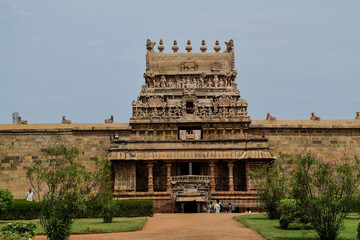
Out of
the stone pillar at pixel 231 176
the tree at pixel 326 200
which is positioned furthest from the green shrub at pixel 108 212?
the stone pillar at pixel 231 176

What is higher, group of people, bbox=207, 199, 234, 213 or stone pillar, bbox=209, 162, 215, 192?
stone pillar, bbox=209, 162, 215, 192

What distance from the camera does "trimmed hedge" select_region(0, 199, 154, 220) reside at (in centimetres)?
2930

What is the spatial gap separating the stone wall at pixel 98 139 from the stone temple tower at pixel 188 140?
179cm

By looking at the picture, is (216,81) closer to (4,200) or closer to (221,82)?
(221,82)

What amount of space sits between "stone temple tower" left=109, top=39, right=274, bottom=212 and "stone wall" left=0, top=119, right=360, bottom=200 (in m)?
1.79

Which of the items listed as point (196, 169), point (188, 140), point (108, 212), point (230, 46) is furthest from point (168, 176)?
point (230, 46)

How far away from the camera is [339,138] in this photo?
3991cm

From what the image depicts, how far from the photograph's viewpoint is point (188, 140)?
37438mm

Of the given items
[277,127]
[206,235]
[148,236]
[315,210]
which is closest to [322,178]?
[315,210]

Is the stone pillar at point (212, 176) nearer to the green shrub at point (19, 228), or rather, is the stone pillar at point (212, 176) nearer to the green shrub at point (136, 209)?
the green shrub at point (136, 209)

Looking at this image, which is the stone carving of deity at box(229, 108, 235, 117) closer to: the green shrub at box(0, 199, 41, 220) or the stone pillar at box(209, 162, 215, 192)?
the stone pillar at box(209, 162, 215, 192)

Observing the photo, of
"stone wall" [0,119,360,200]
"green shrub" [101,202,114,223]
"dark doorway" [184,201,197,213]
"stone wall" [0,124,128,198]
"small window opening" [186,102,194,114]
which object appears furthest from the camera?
"small window opening" [186,102,194,114]

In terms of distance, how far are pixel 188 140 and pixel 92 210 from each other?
1029 centimetres

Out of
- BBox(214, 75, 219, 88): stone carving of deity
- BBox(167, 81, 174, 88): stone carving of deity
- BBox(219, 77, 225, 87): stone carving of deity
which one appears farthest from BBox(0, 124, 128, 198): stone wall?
BBox(219, 77, 225, 87): stone carving of deity
